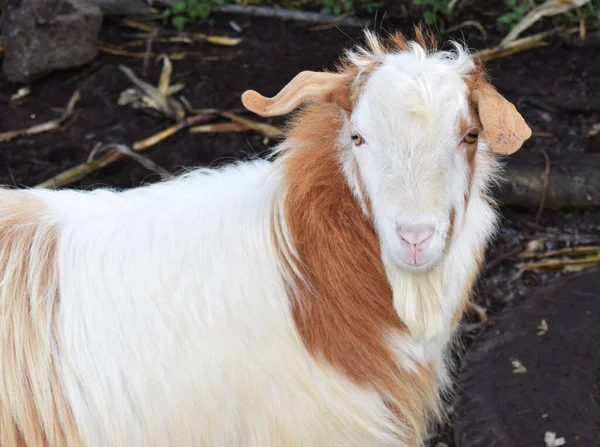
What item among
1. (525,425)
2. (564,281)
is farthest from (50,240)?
(564,281)

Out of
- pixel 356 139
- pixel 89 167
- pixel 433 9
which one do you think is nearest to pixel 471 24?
pixel 433 9

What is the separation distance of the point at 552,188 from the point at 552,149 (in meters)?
0.53

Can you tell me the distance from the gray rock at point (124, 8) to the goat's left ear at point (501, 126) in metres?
5.21

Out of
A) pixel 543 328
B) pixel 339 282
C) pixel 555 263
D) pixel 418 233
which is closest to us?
pixel 418 233

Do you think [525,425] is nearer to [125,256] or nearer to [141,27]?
[125,256]

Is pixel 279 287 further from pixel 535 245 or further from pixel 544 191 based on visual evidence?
pixel 544 191

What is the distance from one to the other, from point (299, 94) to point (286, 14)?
4588 mm

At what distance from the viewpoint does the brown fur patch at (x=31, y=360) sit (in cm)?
257

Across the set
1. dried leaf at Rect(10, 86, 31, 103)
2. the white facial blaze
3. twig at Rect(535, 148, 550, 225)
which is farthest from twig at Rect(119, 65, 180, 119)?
the white facial blaze

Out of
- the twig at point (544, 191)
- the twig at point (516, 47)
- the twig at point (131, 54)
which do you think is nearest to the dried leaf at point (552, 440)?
the twig at point (544, 191)

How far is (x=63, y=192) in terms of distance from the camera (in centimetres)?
303

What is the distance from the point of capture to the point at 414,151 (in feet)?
8.10

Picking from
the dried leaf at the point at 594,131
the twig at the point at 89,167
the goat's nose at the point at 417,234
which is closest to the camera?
the goat's nose at the point at 417,234

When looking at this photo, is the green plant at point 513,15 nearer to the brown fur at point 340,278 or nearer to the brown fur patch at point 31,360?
the brown fur at point 340,278
